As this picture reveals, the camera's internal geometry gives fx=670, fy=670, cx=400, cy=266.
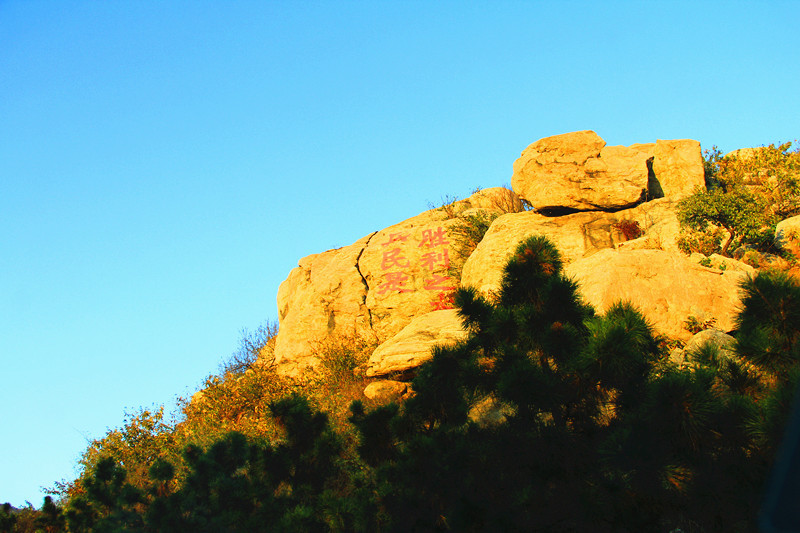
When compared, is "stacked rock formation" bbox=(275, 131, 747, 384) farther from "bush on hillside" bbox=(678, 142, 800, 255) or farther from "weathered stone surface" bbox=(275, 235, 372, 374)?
"bush on hillside" bbox=(678, 142, 800, 255)

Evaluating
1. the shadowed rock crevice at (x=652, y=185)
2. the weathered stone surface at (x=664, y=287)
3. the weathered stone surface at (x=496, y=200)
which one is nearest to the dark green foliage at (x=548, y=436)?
the weathered stone surface at (x=664, y=287)

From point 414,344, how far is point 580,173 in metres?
8.98

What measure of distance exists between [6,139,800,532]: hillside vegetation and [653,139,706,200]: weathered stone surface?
14808 mm

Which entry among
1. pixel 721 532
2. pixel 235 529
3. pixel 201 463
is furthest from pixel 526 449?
pixel 201 463

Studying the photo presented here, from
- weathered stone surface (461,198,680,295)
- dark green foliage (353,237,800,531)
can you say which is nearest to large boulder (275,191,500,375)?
weathered stone surface (461,198,680,295)

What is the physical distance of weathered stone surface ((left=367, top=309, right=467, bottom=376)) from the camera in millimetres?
18062

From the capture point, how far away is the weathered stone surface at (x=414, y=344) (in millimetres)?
18062

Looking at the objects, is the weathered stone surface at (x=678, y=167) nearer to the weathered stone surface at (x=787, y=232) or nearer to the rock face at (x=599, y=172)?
the rock face at (x=599, y=172)

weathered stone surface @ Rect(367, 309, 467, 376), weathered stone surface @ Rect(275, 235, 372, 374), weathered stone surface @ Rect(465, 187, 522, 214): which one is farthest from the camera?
weathered stone surface @ Rect(465, 187, 522, 214)

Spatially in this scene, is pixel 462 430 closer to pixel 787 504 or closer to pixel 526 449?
pixel 526 449

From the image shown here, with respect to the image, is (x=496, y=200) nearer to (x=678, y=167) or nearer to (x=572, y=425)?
(x=678, y=167)

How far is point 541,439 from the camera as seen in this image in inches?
335

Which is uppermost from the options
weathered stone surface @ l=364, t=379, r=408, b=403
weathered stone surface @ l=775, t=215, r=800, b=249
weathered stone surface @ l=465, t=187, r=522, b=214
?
weathered stone surface @ l=465, t=187, r=522, b=214

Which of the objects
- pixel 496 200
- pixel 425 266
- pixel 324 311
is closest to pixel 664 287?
pixel 425 266
